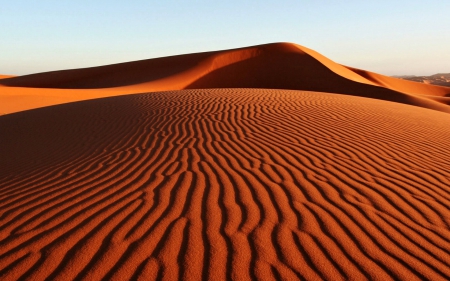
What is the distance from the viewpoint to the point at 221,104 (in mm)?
10117

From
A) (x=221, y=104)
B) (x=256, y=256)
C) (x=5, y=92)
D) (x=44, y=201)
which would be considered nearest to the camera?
(x=256, y=256)

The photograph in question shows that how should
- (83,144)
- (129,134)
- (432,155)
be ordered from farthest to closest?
(129,134)
(83,144)
(432,155)

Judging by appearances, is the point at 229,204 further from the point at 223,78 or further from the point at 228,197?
the point at 223,78

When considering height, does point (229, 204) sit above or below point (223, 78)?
above

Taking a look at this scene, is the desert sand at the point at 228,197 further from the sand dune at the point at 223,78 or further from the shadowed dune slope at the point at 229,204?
the sand dune at the point at 223,78

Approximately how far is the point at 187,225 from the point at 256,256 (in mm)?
737

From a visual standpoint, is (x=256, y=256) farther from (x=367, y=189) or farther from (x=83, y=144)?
(x=83, y=144)

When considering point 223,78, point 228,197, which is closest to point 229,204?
point 228,197

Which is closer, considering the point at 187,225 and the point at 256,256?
the point at 256,256

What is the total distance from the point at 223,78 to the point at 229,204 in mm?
28173

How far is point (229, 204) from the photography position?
3.76 m

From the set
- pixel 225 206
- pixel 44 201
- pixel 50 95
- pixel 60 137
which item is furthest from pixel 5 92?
pixel 225 206

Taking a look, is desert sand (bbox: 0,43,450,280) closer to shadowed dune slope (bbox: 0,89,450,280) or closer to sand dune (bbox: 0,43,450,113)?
shadowed dune slope (bbox: 0,89,450,280)

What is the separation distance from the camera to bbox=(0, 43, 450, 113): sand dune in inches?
922
